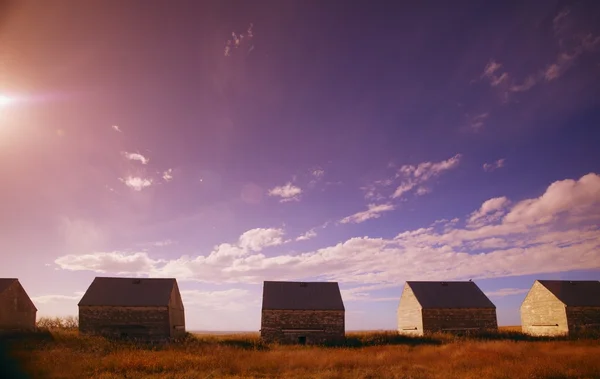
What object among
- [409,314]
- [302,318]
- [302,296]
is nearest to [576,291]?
[409,314]

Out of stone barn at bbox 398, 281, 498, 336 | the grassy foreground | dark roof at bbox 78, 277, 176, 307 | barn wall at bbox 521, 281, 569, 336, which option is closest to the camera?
the grassy foreground

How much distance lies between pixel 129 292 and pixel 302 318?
1625cm

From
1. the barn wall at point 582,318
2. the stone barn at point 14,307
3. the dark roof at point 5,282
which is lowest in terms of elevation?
the barn wall at point 582,318

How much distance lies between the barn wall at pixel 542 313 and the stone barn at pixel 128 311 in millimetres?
39460

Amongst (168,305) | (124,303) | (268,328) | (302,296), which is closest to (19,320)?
(124,303)

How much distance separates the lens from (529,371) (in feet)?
52.1

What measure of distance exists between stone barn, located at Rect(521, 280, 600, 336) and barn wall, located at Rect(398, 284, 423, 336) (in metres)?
15.1

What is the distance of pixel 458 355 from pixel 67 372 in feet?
62.2

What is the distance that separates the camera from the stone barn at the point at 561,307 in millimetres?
41188

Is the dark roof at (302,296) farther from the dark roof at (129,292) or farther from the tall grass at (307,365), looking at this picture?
the tall grass at (307,365)

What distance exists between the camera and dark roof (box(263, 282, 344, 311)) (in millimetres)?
37188

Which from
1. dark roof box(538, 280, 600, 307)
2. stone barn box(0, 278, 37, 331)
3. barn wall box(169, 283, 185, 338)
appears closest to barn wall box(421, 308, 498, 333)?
dark roof box(538, 280, 600, 307)

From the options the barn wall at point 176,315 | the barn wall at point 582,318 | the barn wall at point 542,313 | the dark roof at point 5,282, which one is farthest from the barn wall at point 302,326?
the dark roof at point 5,282

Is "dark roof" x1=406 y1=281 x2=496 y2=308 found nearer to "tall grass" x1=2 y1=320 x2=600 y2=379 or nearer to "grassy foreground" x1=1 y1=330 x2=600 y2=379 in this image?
"tall grass" x1=2 y1=320 x2=600 y2=379
